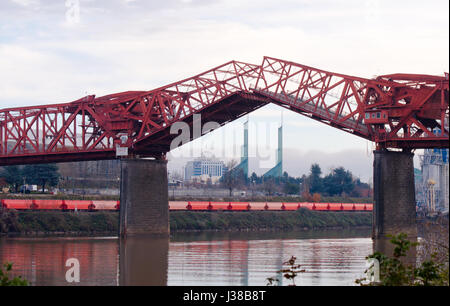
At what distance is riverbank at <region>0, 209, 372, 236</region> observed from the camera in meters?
77.8

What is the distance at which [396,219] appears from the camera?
64312 mm

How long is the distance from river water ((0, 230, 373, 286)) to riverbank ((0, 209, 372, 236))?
30.9 ft

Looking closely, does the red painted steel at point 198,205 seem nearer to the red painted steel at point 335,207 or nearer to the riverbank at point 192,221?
the riverbank at point 192,221

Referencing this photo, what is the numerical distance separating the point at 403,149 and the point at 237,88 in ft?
50.6

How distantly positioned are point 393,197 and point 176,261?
24.0 metres

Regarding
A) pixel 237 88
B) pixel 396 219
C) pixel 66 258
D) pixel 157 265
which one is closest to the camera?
pixel 157 265

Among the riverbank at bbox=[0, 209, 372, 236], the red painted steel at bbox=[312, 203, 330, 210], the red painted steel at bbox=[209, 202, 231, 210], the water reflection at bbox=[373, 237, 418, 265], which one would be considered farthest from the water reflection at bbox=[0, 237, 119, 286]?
the red painted steel at bbox=[312, 203, 330, 210]

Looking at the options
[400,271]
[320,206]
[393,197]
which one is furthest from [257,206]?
[400,271]

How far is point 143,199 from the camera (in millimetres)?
71562

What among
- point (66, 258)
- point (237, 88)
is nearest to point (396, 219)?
point (237, 88)

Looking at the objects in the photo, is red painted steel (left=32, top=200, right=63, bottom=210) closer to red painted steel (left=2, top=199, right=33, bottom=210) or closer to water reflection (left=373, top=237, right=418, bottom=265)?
red painted steel (left=2, top=199, right=33, bottom=210)

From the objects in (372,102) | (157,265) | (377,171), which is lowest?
(157,265)
